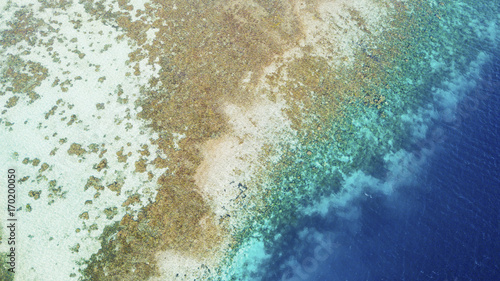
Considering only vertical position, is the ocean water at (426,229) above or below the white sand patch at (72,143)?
above

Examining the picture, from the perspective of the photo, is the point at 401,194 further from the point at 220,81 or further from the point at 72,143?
the point at 72,143

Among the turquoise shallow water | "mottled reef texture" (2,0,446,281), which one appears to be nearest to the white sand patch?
"mottled reef texture" (2,0,446,281)

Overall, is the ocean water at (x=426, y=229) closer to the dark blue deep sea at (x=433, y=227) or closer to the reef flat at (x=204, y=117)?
the dark blue deep sea at (x=433, y=227)

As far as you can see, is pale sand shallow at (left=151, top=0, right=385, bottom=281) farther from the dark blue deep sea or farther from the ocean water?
the dark blue deep sea

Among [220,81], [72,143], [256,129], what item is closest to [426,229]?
[256,129]

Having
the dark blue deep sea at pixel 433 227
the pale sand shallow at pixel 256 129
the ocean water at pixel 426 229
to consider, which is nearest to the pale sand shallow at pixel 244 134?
the pale sand shallow at pixel 256 129

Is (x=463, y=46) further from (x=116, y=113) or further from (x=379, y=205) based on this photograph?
(x=116, y=113)
